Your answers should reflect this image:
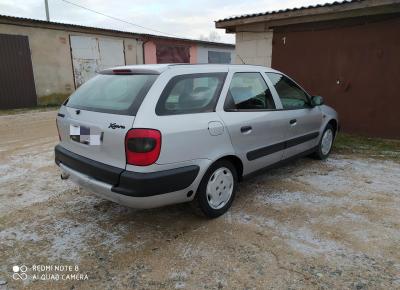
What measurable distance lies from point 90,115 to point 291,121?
2.53 m

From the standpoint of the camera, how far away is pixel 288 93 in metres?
4.27

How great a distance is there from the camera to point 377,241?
2.87 m

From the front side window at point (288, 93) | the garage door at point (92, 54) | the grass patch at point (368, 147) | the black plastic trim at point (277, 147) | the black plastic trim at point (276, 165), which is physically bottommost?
the grass patch at point (368, 147)

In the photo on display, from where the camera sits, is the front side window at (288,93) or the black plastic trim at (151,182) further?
the front side window at (288,93)

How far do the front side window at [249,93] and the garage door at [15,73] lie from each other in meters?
11.2

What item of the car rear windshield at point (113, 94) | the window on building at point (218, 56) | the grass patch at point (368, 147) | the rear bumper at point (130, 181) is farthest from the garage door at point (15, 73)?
the window on building at point (218, 56)

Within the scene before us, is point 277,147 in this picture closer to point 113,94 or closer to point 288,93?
point 288,93

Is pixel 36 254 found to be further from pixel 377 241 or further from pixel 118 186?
pixel 377 241

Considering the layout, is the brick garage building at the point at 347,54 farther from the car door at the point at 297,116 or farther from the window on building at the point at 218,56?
the window on building at the point at 218,56

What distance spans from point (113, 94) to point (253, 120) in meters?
1.52

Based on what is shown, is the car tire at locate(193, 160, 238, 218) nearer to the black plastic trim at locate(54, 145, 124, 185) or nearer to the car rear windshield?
the black plastic trim at locate(54, 145, 124, 185)

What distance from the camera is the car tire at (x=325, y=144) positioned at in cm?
509

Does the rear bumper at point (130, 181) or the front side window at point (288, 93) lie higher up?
the front side window at point (288, 93)

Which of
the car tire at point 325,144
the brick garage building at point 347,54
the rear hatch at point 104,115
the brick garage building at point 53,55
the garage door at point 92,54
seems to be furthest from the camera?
the garage door at point 92,54
